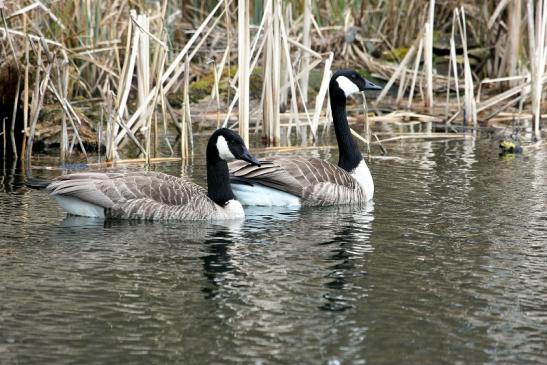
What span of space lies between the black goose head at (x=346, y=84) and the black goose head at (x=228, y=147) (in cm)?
241

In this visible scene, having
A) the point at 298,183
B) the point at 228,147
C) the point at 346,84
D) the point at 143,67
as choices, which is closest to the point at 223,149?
the point at 228,147

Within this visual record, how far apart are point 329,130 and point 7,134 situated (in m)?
5.35

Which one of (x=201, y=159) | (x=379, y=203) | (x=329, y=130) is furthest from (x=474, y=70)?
(x=379, y=203)

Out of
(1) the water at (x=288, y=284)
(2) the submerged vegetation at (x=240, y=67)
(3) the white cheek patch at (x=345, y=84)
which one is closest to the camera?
(1) the water at (x=288, y=284)

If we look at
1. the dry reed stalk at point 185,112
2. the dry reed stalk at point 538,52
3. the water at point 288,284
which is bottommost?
the water at point 288,284

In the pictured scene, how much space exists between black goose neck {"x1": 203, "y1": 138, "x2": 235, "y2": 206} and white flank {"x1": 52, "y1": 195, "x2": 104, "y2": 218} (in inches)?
45.5

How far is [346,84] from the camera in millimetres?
12430

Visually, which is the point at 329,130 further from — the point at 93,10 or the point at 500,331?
the point at 500,331

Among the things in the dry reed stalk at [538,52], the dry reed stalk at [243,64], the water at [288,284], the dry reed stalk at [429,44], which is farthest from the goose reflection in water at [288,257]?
the dry reed stalk at [429,44]

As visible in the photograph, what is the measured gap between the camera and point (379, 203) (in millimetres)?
11281

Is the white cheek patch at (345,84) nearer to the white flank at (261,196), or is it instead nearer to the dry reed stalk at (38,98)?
the white flank at (261,196)

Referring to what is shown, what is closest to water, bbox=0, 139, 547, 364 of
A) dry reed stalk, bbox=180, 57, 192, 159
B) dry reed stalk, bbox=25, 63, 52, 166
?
dry reed stalk, bbox=25, 63, 52, 166

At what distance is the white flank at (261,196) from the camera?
11.0 meters

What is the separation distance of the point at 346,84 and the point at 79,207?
3.94 metres
